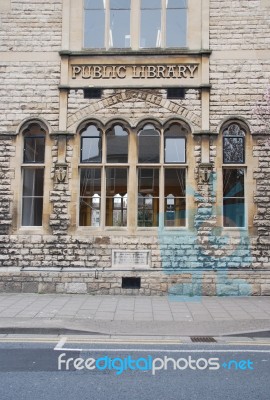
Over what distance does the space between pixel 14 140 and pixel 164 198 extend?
4527 millimetres

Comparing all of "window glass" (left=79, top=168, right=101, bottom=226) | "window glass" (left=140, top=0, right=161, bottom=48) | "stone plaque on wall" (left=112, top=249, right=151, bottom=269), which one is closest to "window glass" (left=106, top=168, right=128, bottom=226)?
"window glass" (left=79, top=168, right=101, bottom=226)

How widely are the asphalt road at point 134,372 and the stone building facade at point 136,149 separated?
4.63 meters

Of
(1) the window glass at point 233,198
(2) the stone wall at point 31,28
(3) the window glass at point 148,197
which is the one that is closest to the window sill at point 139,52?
(2) the stone wall at point 31,28

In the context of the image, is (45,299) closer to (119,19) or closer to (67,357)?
(67,357)

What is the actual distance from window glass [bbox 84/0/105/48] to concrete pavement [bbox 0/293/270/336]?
719 cm

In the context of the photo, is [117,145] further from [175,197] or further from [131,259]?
[131,259]

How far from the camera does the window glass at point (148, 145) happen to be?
A: 1160 cm

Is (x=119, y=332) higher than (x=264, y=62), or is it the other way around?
(x=264, y=62)

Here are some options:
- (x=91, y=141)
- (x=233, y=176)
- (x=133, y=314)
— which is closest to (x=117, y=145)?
(x=91, y=141)

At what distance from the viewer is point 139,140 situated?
1161 cm

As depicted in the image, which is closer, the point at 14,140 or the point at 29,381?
the point at 29,381

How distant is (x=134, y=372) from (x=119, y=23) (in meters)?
9.87

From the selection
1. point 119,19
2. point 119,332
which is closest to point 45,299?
point 119,332

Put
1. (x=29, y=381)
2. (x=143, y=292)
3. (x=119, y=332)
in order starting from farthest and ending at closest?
(x=143, y=292) < (x=119, y=332) < (x=29, y=381)
